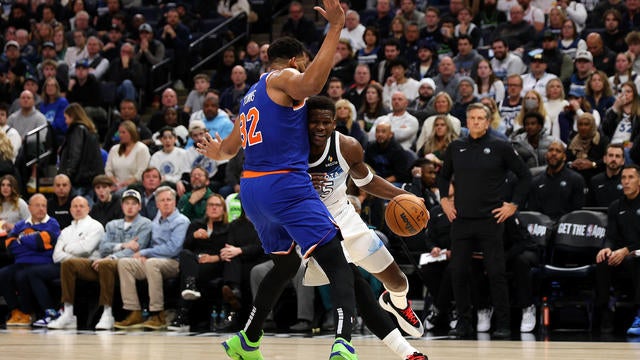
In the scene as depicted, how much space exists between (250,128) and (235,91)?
920 cm

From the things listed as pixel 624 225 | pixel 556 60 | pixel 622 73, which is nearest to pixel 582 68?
pixel 622 73

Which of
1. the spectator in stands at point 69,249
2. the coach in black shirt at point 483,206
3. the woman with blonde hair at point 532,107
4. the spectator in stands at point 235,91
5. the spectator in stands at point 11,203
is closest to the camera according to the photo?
the coach in black shirt at point 483,206

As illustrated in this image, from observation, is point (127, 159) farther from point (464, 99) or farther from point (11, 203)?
point (464, 99)

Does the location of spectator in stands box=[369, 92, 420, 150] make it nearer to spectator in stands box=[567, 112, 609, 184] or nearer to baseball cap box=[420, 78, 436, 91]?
baseball cap box=[420, 78, 436, 91]

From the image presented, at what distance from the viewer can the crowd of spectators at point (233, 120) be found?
1116 centimetres

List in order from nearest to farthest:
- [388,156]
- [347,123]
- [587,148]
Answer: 1. [587,148]
2. [388,156]
3. [347,123]

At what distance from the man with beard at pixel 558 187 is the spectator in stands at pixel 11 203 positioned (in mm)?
6168

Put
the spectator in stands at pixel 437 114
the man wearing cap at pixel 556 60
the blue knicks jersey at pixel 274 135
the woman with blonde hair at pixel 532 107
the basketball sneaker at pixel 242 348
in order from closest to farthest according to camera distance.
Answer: the blue knicks jersey at pixel 274 135 → the basketball sneaker at pixel 242 348 → the woman with blonde hair at pixel 532 107 → the spectator in stands at pixel 437 114 → the man wearing cap at pixel 556 60

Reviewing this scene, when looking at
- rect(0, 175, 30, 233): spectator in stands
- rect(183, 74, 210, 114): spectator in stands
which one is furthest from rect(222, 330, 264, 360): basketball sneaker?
rect(183, 74, 210, 114): spectator in stands

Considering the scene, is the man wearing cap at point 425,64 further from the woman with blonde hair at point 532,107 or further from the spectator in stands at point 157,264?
the spectator in stands at point 157,264

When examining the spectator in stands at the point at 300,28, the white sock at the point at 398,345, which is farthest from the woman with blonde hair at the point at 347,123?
the white sock at the point at 398,345

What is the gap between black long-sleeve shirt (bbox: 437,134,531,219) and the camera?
32.4 feet

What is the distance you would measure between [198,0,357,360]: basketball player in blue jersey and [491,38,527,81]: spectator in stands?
27.8ft

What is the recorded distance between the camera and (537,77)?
13.5 metres
